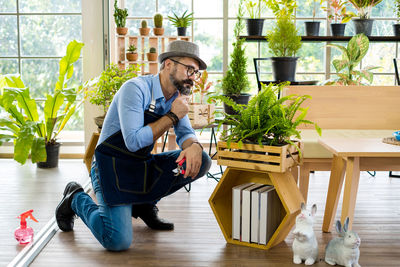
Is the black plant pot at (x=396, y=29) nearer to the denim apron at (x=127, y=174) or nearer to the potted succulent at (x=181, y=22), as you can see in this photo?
the potted succulent at (x=181, y=22)

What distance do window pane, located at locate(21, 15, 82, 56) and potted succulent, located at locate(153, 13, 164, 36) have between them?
727mm

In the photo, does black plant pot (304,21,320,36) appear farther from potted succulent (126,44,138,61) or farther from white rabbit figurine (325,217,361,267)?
white rabbit figurine (325,217,361,267)

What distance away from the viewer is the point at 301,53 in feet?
17.5

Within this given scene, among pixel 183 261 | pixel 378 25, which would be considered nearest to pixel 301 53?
pixel 378 25

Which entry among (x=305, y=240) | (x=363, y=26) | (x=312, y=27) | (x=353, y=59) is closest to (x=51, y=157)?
(x=305, y=240)

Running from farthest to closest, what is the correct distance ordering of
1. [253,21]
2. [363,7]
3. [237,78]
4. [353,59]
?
[253,21], [363,7], [237,78], [353,59]

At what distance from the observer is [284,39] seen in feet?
14.7

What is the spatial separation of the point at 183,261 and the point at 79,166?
1736 millimetres

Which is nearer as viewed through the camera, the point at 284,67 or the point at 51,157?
the point at 51,157

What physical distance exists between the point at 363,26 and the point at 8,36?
3146mm

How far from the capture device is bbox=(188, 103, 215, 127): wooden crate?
3.96 m

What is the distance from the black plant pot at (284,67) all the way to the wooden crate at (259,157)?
188 centimetres

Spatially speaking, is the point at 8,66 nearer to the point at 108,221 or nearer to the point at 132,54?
the point at 132,54

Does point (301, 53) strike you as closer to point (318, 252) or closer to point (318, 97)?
point (318, 97)
